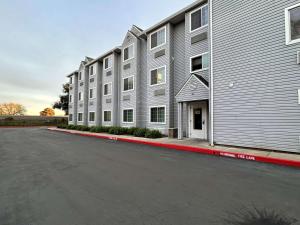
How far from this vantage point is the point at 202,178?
513 centimetres

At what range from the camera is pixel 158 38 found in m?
16.4

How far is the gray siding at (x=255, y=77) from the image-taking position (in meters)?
8.02

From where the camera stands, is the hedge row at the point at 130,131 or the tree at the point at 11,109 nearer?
the hedge row at the point at 130,131

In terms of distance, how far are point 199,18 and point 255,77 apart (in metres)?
6.61

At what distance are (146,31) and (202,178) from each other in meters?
15.3

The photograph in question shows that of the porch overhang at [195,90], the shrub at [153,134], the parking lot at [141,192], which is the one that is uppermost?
the porch overhang at [195,90]

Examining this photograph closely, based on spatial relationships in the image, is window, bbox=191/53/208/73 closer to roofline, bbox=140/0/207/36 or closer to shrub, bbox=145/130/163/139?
roofline, bbox=140/0/207/36

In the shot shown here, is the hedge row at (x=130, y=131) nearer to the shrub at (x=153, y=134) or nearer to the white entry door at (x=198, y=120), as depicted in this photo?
the shrub at (x=153, y=134)

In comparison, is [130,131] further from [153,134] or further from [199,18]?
[199,18]

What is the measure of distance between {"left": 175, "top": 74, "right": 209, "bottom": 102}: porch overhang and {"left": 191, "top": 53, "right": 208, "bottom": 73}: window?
1.25 meters

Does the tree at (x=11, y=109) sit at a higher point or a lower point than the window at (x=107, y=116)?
higher

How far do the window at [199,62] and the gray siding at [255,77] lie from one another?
1915 millimetres

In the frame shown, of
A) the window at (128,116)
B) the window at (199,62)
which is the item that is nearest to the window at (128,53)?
the window at (128,116)

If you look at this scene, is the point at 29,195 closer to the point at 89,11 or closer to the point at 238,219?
the point at 238,219
